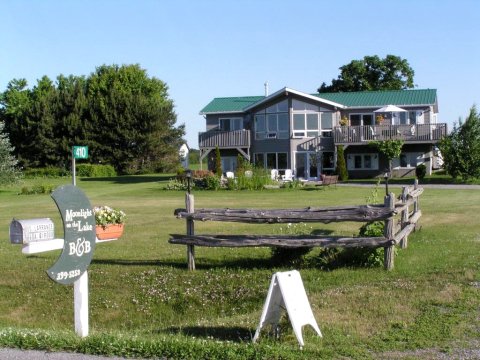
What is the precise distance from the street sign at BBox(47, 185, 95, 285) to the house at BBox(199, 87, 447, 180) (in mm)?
39851

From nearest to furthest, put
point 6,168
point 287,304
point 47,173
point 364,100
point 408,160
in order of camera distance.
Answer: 1. point 287,304
2. point 6,168
3. point 408,160
4. point 364,100
5. point 47,173

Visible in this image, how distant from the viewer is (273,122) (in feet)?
157

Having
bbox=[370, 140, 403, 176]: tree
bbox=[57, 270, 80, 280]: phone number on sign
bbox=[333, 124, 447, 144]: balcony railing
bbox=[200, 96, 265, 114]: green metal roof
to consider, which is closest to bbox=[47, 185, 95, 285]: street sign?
bbox=[57, 270, 80, 280]: phone number on sign

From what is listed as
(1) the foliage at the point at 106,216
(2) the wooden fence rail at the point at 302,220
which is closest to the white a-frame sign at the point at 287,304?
(2) the wooden fence rail at the point at 302,220

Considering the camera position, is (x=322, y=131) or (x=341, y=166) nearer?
(x=341, y=166)

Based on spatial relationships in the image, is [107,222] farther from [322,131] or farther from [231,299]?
[322,131]

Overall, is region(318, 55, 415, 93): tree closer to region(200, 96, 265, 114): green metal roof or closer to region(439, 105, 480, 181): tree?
region(200, 96, 265, 114): green metal roof

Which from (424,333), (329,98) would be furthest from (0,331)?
(329,98)

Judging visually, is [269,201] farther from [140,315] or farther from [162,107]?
[162,107]

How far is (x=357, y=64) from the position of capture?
248 feet

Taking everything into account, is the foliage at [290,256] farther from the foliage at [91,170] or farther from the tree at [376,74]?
the tree at [376,74]

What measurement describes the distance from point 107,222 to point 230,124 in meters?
35.9

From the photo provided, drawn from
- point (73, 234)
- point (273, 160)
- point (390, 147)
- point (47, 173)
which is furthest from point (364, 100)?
point (73, 234)

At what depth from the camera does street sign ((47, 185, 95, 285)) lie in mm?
6336
